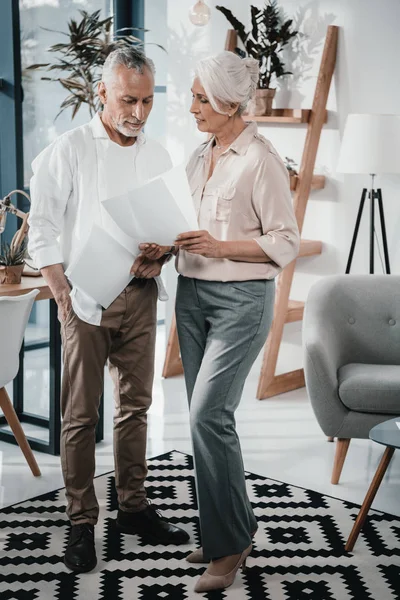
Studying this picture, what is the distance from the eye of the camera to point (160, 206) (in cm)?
239

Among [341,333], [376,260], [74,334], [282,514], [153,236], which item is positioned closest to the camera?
[153,236]

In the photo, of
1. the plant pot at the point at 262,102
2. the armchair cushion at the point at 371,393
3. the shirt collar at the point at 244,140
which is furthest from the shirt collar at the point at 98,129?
the plant pot at the point at 262,102

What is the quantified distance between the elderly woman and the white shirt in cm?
26

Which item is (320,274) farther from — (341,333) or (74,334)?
(74,334)

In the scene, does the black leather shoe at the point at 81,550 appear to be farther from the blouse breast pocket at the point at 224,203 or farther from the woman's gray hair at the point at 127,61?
the woman's gray hair at the point at 127,61

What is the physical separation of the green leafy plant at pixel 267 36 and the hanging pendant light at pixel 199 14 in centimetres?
12

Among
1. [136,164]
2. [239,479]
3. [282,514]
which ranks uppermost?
[136,164]

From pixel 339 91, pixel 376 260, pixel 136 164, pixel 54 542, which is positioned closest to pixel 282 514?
pixel 54 542

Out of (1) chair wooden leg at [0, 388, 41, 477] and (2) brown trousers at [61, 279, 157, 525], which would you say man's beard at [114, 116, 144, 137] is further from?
(1) chair wooden leg at [0, 388, 41, 477]

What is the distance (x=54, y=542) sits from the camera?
2.97m

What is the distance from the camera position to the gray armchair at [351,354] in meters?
3.49

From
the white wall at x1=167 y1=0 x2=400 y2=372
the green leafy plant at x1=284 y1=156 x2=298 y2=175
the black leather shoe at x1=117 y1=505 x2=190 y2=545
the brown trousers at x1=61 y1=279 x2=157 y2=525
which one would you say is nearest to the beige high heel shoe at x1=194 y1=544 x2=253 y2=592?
the black leather shoe at x1=117 y1=505 x2=190 y2=545

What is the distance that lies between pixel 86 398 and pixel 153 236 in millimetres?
614

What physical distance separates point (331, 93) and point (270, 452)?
7.06ft
